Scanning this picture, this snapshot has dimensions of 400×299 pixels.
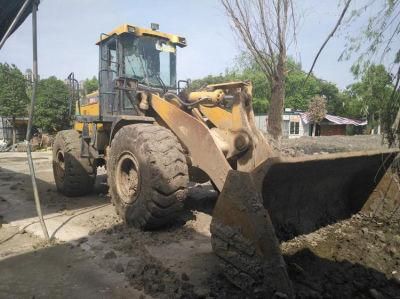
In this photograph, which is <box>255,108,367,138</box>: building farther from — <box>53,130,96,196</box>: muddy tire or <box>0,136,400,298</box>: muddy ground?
<box>0,136,400,298</box>: muddy ground

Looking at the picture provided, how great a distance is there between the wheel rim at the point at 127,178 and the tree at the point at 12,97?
25.3 meters

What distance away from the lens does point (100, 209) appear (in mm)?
6426

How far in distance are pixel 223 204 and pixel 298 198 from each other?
147 cm

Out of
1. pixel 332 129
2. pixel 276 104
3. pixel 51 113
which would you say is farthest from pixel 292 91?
pixel 276 104

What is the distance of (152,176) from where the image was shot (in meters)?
4.44

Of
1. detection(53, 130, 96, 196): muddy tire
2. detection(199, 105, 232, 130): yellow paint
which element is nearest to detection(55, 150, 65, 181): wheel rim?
detection(53, 130, 96, 196): muddy tire

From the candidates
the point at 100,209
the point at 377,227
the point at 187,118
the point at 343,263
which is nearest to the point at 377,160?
the point at 377,227

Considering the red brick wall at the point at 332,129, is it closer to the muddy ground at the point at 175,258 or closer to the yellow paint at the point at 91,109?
the yellow paint at the point at 91,109

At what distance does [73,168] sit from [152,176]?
3266mm

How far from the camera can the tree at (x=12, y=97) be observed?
28219 mm

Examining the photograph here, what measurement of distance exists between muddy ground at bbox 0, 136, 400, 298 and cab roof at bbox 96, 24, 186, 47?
114 inches

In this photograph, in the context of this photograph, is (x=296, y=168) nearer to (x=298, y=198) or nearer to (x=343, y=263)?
(x=298, y=198)

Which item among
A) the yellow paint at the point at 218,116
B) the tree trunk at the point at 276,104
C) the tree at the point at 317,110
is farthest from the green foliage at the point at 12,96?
the yellow paint at the point at 218,116

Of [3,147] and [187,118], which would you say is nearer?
[187,118]
